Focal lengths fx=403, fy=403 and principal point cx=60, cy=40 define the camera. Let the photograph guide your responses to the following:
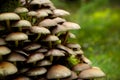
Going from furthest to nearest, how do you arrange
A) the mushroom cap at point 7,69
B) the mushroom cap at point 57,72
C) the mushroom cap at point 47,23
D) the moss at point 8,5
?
the moss at point 8,5 → the mushroom cap at point 47,23 → the mushroom cap at point 57,72 → the mushroom cap at point 7,69

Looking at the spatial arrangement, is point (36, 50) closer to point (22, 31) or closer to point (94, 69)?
point (22, 31)

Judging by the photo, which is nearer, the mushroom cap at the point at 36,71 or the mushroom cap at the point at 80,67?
the mushroom cap at the point at 36,71

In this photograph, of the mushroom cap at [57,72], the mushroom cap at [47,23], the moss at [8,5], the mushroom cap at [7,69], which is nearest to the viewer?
the mushroom cap at [7,69]

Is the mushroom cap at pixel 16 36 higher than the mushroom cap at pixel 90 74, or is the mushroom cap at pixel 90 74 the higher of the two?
the mushroom cap at pixel 16 36

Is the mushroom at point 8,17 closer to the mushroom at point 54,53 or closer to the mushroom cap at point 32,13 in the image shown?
the mushroom cap at point 32,13

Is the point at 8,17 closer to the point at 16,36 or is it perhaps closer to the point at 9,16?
the point at 9,16

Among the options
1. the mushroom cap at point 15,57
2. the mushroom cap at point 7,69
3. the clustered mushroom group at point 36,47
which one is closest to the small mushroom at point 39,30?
the clustered mushroom group at point 36,47

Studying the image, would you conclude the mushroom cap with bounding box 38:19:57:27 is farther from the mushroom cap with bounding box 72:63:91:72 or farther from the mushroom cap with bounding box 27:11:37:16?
the mushroom cap with bounding box 72:63:91:72

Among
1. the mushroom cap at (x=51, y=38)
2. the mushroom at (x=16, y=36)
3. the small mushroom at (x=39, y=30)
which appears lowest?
the mushroom at (x=16, y=36)
